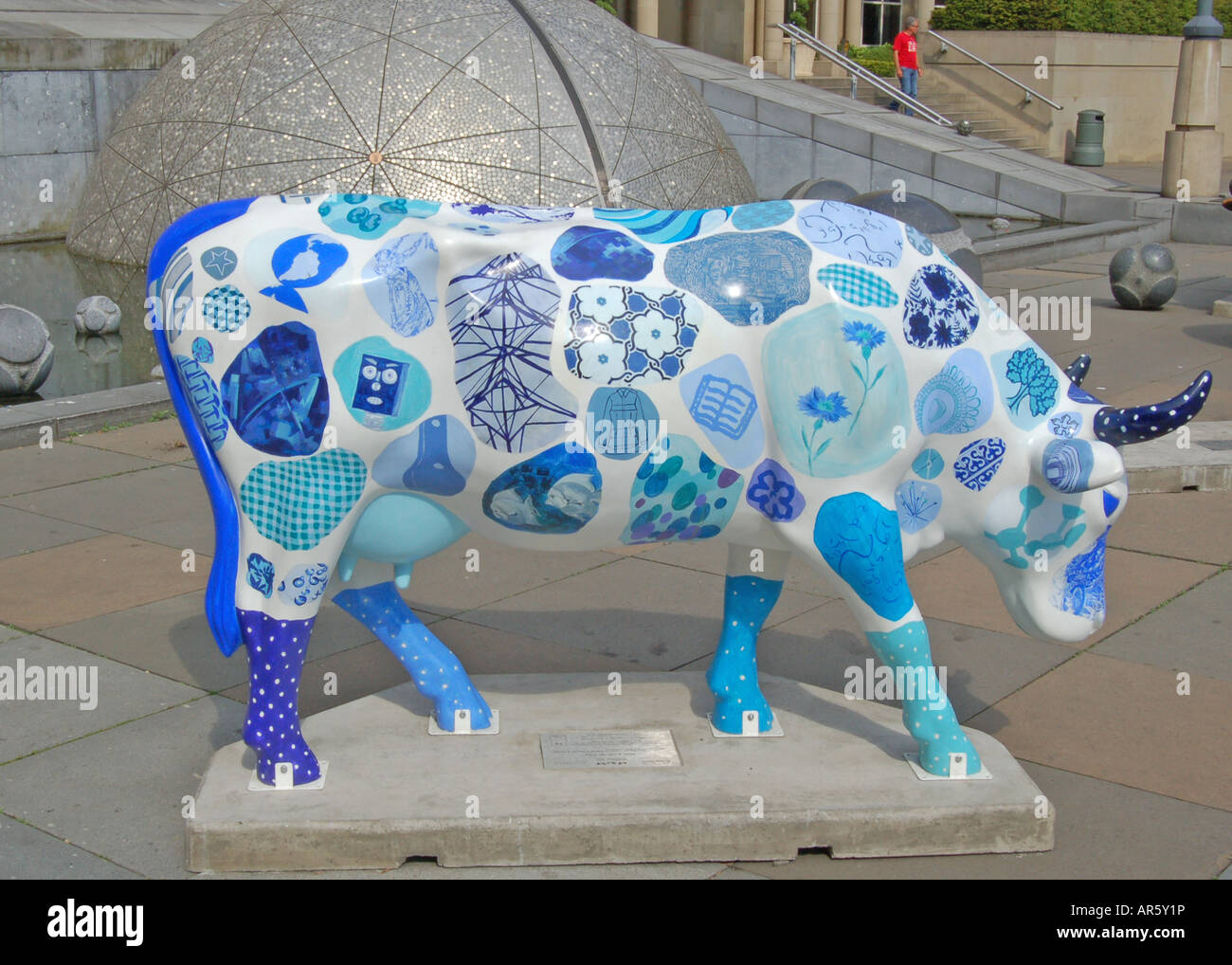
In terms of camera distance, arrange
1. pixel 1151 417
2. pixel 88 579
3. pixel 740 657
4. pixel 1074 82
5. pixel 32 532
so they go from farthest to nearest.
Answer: pixel 1074 82
pixel 32 532
pixel 88 579
pixel 740 657
pixel 1151 417

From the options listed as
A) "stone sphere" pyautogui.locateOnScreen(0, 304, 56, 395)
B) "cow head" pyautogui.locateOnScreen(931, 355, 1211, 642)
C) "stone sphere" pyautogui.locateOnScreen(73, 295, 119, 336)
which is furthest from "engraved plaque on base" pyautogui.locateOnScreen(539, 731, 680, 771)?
"stone sphere" pyautogui.locateOnScreen(73, 295, 119, 336)

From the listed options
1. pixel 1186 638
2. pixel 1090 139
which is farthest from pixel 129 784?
pixel 1090 139

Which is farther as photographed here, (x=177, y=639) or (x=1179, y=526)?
(x=1179, y=526)

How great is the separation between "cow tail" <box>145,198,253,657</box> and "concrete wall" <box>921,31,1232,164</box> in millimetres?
25469

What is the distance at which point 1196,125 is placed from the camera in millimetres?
18516

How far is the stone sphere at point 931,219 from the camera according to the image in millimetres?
11625

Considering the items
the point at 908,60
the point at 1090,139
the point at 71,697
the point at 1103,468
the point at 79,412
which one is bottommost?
the point at 71,697

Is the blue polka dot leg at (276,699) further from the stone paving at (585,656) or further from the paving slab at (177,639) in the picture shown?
the paving slab at (177,639)

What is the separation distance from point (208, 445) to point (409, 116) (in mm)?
7586

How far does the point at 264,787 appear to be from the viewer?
12.7ft

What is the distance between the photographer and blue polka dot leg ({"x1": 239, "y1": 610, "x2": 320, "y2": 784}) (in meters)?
3.82

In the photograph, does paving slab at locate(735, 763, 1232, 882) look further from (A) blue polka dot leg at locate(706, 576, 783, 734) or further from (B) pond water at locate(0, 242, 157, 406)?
(B) pond water at locate(0, 242, 157, 406)

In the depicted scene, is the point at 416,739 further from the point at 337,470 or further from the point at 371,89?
the point at 371,89

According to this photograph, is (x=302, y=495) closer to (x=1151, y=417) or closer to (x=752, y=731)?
(x=752, y=731)
